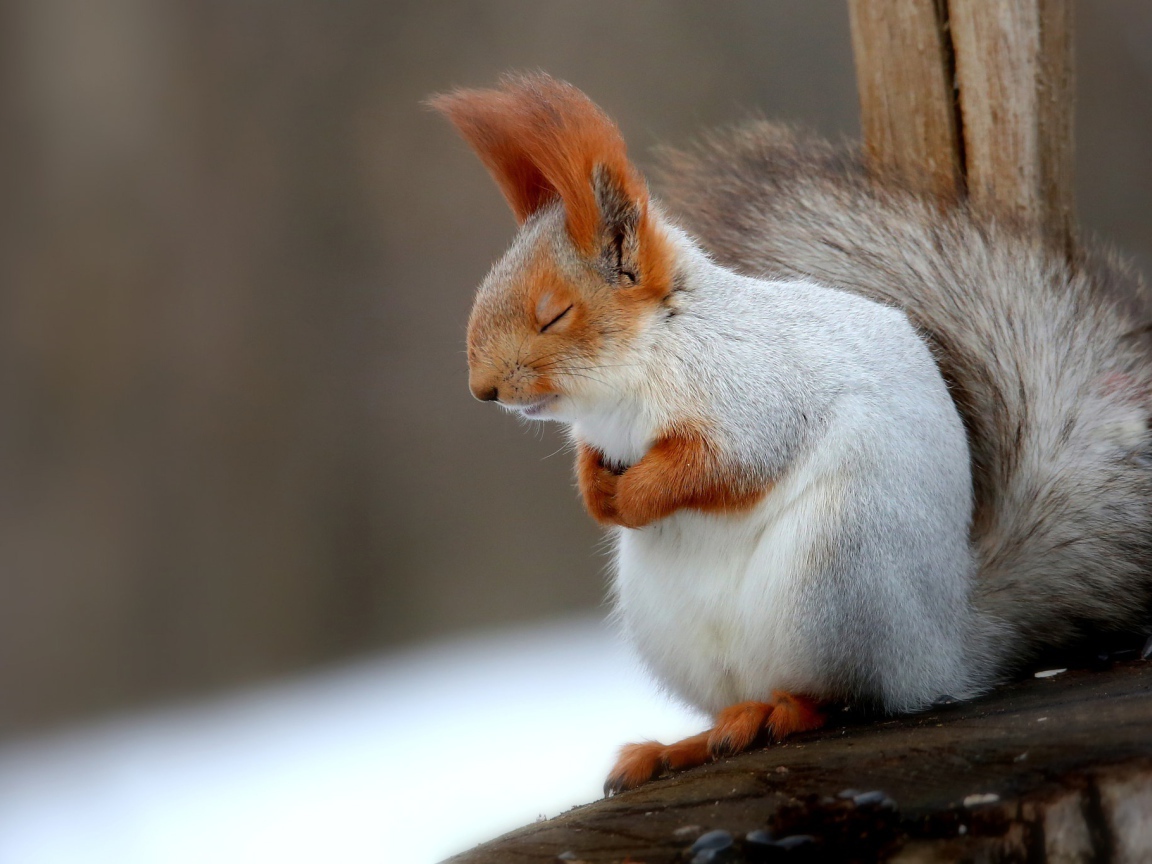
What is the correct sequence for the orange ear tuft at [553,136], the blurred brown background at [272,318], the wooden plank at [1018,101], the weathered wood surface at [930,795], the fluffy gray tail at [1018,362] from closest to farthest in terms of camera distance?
the weathered wood surface at [930,795] < the orange ear tuft at [553,136] < the fluffy gray tail at [1018,362] < the wooden plank at [1018,101] < the blurred brown background at [272,318]

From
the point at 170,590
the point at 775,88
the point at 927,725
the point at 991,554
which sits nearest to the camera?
the point at 927,725

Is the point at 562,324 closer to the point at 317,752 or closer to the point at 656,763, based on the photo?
the point at 656,763

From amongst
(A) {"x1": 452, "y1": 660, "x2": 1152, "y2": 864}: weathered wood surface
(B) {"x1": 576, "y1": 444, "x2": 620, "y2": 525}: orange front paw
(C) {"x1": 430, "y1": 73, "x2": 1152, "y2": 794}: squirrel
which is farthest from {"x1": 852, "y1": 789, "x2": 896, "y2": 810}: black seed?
(B) {"x1": 576, "y1": 444, "x2": 620, "y2": 525}: orange front paw

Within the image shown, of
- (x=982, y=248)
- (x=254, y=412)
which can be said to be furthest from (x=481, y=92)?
(x=254, y=412)

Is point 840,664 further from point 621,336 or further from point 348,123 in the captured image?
point 348,123

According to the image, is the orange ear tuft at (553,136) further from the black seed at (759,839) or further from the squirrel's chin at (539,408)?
the black seed at (759,839)

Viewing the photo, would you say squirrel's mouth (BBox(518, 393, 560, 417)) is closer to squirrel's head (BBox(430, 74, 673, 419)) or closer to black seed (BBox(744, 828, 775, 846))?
squirrel's head (BBox(430, 74, 673, 419))

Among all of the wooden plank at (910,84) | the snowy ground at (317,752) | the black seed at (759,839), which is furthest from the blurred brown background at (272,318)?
the black seed at (759,839)
